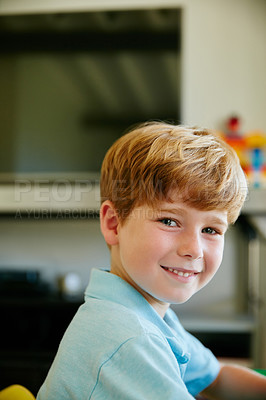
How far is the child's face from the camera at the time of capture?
2.07 feet

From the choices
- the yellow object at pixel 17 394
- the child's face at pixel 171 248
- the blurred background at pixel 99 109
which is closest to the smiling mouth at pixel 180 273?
the child's face at pixel 171 248

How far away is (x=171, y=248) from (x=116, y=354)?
17 centimetres

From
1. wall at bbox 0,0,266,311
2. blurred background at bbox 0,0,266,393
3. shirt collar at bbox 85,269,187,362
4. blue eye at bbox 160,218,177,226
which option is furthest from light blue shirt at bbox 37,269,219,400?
wall at bbox 0,0,266,311

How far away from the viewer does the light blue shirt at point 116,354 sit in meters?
0.51

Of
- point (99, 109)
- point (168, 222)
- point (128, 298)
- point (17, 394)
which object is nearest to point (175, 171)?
point (168, 222)

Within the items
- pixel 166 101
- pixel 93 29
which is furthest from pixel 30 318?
pixel 93 29

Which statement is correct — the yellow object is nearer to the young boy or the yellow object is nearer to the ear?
the young boy

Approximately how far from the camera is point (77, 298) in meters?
2.01

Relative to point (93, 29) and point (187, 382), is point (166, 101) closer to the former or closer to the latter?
point (93, 29)

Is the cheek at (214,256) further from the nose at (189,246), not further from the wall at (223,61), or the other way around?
the wall at (223,61)

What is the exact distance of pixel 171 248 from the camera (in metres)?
0.63

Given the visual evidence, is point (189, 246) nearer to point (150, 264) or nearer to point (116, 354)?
point (150, 264)

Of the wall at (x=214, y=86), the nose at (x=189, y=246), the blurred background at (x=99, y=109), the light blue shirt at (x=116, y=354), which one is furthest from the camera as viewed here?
the wall at (x=214, y=86)

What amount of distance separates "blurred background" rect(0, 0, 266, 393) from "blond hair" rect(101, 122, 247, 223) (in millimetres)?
1329
